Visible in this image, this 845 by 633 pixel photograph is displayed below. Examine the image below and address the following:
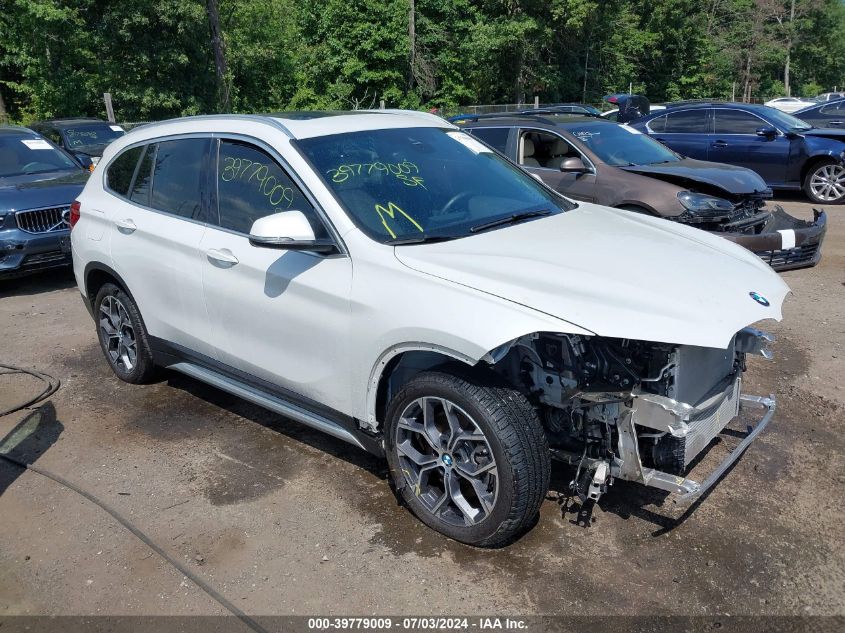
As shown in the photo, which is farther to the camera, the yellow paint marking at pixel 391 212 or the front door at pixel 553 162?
the front door at pixel 553 162

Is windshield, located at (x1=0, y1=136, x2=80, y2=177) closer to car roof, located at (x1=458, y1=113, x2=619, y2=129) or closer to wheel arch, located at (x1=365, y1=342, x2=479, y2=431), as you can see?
car roof, located at (x1=458, y1=113, x2=619, y2=129)

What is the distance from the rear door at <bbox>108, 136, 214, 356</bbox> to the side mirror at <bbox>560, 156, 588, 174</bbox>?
430cm

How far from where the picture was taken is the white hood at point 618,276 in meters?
2.93

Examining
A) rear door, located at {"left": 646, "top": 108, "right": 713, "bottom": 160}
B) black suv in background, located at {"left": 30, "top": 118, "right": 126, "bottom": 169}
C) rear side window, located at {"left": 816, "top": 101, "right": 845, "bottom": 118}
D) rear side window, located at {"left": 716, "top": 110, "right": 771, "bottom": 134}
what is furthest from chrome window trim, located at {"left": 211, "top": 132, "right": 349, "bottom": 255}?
rear side window, located at {"left": 816, "top": 101, "right": 845, "bottom": 118}

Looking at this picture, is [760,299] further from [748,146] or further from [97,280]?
[748,146]

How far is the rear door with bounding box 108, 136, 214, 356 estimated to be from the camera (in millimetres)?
4328

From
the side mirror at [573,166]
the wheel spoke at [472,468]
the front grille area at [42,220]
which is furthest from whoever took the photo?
the front grille area at [42,220]

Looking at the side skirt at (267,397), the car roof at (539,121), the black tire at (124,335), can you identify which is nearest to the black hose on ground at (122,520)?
the black tire at (124,335)

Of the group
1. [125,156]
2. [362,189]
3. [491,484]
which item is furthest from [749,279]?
[125,156]

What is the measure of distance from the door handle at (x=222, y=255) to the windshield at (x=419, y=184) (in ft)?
2.32

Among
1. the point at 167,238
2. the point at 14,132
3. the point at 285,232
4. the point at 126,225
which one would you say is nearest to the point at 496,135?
the point at 126,225

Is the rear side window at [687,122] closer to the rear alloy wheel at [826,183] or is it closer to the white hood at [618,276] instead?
the rear alloy wheel at [826,183]

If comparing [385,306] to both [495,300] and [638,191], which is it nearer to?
[495,300]

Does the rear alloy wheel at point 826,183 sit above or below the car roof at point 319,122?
below
